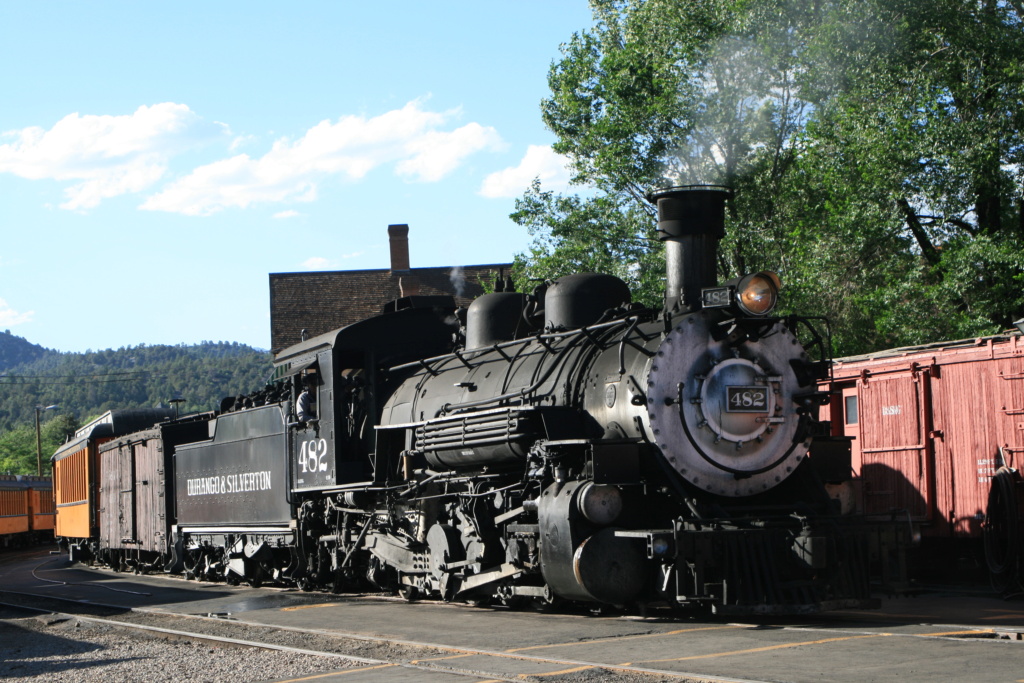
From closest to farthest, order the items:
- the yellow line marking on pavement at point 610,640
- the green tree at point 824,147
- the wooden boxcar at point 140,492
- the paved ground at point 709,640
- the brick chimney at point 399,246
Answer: the paved ground at point 709,640 → the yellow line marking on pavement at point 610,640 → the green tree at point 824,147 → the wooden boxcar at point 140,492 → the brick chimney at point 399,246

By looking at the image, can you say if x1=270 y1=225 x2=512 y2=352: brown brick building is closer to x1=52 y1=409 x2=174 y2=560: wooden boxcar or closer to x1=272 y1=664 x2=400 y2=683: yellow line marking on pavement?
x1=52 y1=409 x2=174 y2=560: wooden boxcar

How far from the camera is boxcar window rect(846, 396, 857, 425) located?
48.6ft

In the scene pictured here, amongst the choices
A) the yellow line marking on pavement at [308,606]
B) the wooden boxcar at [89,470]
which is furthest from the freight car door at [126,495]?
the yellow line marking on pavement at [308,606]

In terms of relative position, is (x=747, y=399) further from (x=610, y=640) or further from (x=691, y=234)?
(x=610, y=640)

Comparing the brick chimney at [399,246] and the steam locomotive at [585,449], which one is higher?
the brick chimney at [399,246]

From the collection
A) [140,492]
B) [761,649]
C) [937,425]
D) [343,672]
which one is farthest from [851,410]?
[140,492]

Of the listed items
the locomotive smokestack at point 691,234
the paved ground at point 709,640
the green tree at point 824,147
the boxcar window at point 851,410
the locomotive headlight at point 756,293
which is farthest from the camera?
the green tree at point 824,147

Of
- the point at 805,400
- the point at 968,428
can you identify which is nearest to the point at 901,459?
the point at 968,428

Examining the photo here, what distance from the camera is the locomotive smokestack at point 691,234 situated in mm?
10234

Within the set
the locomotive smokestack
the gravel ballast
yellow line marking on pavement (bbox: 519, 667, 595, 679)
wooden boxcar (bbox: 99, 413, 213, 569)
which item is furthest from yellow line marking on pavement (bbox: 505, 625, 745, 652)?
wooden boxcar (bbox: 99, 413, 213, 569)

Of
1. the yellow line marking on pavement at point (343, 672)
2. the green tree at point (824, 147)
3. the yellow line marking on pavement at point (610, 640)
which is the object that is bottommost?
the yellow line marking on pavement at point (610, 640)

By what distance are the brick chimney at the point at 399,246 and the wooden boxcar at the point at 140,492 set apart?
19.1 m

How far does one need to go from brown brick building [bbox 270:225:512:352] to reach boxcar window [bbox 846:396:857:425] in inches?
1029

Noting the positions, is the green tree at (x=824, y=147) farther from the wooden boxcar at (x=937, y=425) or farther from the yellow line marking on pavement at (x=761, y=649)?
the yellow line marking on pavement at (x=761, y=649)
